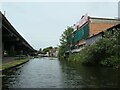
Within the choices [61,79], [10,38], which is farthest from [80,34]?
[61,79]

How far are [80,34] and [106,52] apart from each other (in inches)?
2085

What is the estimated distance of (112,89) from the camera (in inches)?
575

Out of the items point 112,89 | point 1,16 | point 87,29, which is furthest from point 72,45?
point 112,89

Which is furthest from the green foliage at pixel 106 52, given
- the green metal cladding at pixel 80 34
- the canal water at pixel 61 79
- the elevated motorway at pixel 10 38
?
the green metal cladding at pixel 80 34

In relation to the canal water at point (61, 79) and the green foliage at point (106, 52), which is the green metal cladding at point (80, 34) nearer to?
the green foliage at point (106, 52)

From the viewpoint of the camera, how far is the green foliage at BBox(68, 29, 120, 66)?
1496 inches

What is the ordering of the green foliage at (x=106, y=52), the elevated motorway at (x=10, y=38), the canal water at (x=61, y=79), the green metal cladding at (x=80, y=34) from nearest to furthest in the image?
the canal water at (x=61, y=79)
the green foliage at (x=106, y=52)
the elevated motorway at (x=10, y=38)
the green metal cladding at (x=80, y=34)

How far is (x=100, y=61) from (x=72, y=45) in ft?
203

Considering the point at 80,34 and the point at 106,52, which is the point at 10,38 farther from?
the point at 80,34

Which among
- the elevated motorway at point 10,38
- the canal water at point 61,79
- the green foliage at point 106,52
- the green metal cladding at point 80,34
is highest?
the green metal cladding at point 80,34

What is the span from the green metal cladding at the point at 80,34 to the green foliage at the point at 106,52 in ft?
119

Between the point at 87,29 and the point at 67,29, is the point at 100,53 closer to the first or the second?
the point at 87,29

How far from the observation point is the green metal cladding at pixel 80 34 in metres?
81.2

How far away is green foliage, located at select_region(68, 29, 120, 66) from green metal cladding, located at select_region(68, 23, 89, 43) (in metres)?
36.3
